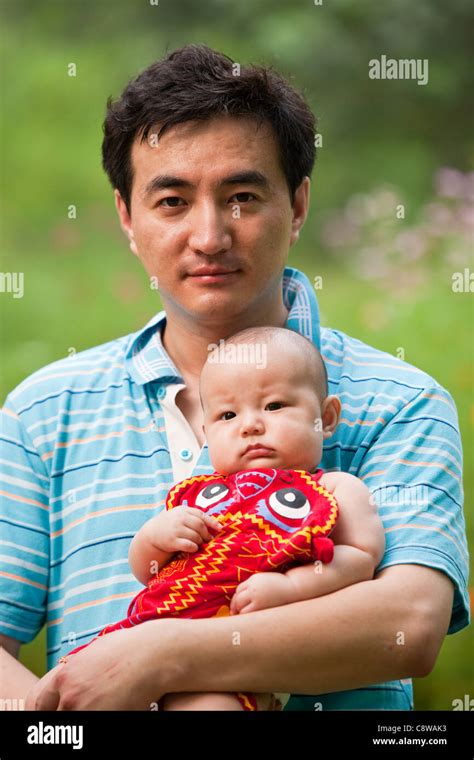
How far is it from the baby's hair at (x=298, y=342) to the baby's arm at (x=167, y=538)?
327 millimetres

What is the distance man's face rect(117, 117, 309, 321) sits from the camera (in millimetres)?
1804

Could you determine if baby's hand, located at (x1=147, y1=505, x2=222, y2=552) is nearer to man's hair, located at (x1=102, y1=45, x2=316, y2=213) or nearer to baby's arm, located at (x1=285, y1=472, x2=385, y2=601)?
baby's arm, located at (x1=285, y1=472, x2=385, y2=601)

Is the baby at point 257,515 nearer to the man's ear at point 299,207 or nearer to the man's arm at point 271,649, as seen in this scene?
the man's arm at point 271,649

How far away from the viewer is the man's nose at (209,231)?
178cm

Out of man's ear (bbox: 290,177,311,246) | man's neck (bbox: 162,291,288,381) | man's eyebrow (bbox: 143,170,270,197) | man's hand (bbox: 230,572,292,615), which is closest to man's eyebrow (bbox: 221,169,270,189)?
man's eyebrow (bbox: 143,170,270,197)

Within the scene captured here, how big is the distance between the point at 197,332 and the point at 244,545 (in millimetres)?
555

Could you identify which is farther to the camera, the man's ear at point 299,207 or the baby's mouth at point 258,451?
the man's ear at point 299,207

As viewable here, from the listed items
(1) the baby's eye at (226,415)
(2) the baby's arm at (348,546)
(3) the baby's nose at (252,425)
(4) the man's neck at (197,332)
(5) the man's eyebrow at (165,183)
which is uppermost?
(5) the man's eyebrow at (165,183)

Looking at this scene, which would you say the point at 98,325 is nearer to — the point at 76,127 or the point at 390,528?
the point at 76,127

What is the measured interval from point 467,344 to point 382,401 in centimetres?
74

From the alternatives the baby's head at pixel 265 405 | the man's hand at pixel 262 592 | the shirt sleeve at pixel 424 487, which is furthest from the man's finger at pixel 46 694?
the shirt sleeve at pixel 424 487

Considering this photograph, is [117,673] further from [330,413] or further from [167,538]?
[330,413]

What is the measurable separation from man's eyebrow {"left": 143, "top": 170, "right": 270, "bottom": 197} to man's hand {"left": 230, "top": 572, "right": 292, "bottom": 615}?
748 millimetres

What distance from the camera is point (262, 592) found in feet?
5.02
